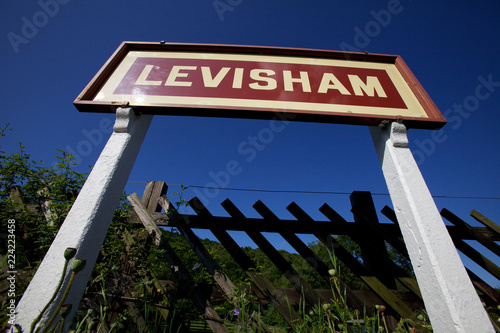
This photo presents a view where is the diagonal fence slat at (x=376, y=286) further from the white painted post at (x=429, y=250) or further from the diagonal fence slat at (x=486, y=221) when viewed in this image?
the diagonal fence slat at (x=486, y=221)

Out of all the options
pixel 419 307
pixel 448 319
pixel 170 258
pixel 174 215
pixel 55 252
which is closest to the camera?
pixel 448 319

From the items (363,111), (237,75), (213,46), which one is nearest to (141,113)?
(237,75)

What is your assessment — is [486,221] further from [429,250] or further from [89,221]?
[89,221]

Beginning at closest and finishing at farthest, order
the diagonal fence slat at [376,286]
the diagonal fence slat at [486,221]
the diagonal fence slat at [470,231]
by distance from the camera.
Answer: the diagonal fence slat at [376,286], the diagonal fence slat at [470,231], the diagonal fence slat at [486,221]

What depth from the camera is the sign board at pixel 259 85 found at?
1.79 metres

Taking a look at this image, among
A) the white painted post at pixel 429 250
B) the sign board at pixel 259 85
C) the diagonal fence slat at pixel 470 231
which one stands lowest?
the white painted post at pixel 429 250

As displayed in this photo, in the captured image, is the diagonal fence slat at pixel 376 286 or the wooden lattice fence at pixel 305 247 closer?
the diagonal fence slat at pixel 376 286

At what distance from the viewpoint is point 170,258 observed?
2389 millimetres

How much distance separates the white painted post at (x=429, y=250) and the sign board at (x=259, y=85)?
0.37 m

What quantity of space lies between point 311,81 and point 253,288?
2.15m

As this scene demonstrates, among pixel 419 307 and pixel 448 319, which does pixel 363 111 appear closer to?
pixel 448 319

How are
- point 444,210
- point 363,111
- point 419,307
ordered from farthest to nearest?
point 444,210, point 419,307, point 363,111

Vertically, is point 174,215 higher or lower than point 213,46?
lower

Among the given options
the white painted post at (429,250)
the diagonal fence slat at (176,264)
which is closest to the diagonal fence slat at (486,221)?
the white painted post at (429,250)
